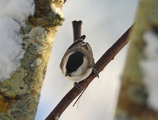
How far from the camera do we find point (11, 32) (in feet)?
2.43

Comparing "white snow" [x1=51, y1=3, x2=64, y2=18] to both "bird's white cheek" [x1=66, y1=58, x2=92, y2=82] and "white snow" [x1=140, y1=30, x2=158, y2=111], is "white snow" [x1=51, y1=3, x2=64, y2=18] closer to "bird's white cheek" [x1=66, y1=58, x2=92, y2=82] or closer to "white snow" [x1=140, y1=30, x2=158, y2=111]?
"white snow" [x1=140, y1=30, x2=158, y2=111]

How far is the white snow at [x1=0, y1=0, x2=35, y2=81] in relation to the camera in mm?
722

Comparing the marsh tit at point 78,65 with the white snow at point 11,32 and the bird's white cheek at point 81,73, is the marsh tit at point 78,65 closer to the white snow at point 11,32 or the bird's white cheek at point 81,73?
the bird's white cheek at point 81,73

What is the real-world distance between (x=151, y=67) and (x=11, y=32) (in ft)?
2.24

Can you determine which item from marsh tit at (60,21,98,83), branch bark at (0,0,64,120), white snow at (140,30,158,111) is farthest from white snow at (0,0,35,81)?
marsh tit at (60,21,98,83)

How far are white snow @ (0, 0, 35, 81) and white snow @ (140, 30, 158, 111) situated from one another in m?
0.64

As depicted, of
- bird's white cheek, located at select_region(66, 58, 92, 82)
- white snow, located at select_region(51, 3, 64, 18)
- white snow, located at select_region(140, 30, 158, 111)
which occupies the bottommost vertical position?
bird's white cheek, located at select_region(66, 58, 92, 82)

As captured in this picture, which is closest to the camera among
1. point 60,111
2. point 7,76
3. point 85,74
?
Answer: point 7,76

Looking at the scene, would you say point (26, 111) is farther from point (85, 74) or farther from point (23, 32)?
point (85, 74)

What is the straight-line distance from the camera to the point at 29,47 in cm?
75

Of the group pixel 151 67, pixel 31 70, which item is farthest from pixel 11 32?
pixel 151 67

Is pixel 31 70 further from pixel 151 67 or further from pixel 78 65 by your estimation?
pixel 78 65

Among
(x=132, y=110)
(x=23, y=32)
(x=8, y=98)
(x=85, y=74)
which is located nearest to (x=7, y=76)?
(x=8, y=98)

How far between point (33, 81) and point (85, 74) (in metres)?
0.76
